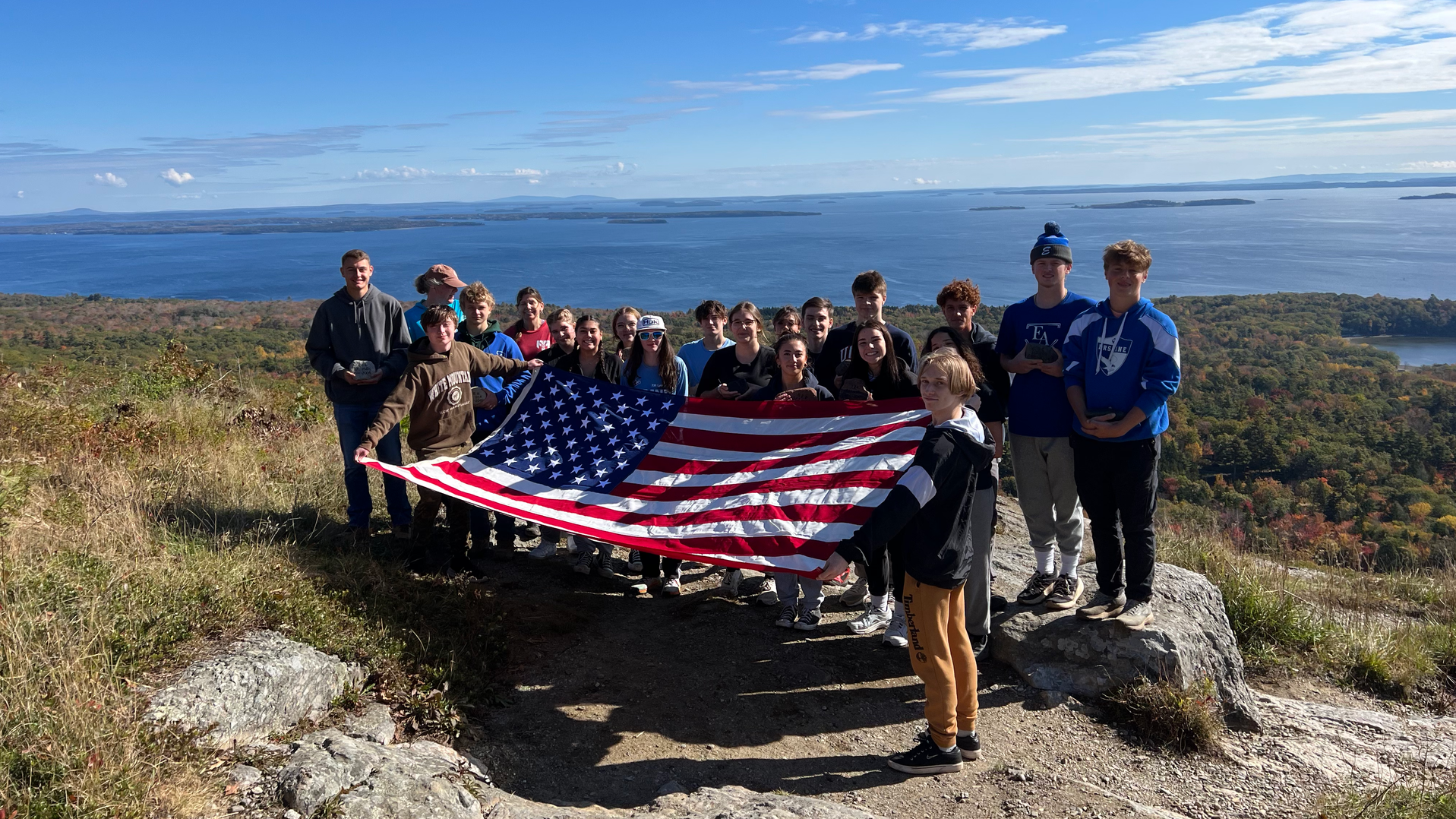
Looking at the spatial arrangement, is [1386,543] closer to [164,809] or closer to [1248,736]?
[1248,736]

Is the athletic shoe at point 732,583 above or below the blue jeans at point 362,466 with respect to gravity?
below

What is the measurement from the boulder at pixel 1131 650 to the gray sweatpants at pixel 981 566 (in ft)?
0.61

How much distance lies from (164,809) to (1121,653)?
5.01 meters

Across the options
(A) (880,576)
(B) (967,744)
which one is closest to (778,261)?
(A) (880,576)

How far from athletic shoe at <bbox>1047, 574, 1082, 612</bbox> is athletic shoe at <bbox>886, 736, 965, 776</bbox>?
1508 mm

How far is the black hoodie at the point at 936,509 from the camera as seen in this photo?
12.8ft

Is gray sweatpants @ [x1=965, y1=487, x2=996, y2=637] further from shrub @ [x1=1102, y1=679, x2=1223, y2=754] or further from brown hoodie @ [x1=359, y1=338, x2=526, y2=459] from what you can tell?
brown hoodie @ [x1=359, y1=338, x2=526, y2=459]

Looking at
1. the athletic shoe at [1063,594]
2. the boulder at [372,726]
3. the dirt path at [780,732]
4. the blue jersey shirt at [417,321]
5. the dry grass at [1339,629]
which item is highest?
the blue jersey shirt at [417,321]

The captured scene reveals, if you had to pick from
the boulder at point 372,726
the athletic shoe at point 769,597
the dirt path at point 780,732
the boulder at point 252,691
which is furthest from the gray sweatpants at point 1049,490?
the boulder at point 252,691

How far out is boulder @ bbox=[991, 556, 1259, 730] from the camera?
4996mm

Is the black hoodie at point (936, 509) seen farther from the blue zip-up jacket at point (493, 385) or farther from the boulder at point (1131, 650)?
the blue zip-up jacket at point (493, 385)

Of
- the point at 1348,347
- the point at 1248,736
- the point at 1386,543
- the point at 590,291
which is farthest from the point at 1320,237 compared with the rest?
the point at 1248,736

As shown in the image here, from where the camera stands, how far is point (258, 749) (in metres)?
3.75

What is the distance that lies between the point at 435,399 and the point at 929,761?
4263mm
